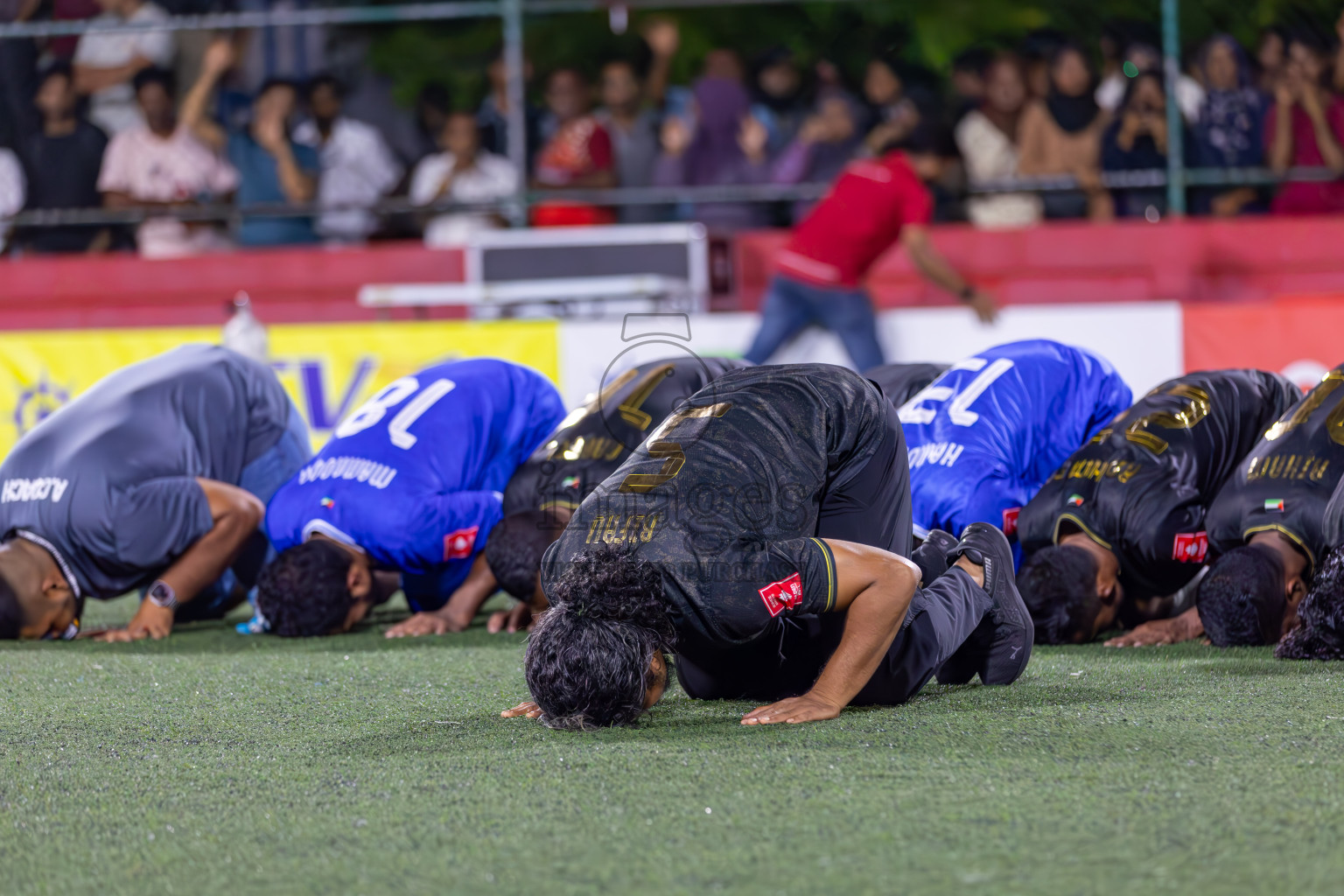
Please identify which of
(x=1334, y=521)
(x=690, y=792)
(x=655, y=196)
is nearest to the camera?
(x=690, y=792)

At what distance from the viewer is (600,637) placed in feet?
11.3

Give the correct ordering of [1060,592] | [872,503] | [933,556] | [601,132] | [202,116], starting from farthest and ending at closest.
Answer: [202,116], [601,132], [1060,592], [933,556], [872,503]

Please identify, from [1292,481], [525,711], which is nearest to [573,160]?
[1292,481]

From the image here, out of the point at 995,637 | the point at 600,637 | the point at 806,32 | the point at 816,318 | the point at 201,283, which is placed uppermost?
the point at 806,32

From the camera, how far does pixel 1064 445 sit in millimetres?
5875

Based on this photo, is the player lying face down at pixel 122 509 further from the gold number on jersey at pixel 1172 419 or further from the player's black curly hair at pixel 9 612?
the gold number on jersey at pixel 1172 419

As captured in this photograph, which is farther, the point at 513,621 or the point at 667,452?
the point at 513,621

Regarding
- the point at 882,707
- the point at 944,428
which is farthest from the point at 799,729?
the point at 944,428

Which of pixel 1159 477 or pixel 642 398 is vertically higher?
pixel 642 398

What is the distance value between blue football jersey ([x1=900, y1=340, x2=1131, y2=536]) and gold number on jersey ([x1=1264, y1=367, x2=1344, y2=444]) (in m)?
0.85

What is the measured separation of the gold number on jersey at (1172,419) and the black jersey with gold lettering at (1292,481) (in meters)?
0.28

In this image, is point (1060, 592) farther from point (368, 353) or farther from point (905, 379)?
point (368, 353)

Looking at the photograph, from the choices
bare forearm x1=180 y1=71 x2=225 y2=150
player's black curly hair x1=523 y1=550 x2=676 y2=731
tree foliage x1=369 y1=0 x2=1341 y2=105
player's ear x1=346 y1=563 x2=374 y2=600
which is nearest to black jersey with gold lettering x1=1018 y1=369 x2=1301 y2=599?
player's black curly hair x1=523 y1=550 x2=676 y2=731

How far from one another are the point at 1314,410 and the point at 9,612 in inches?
172
